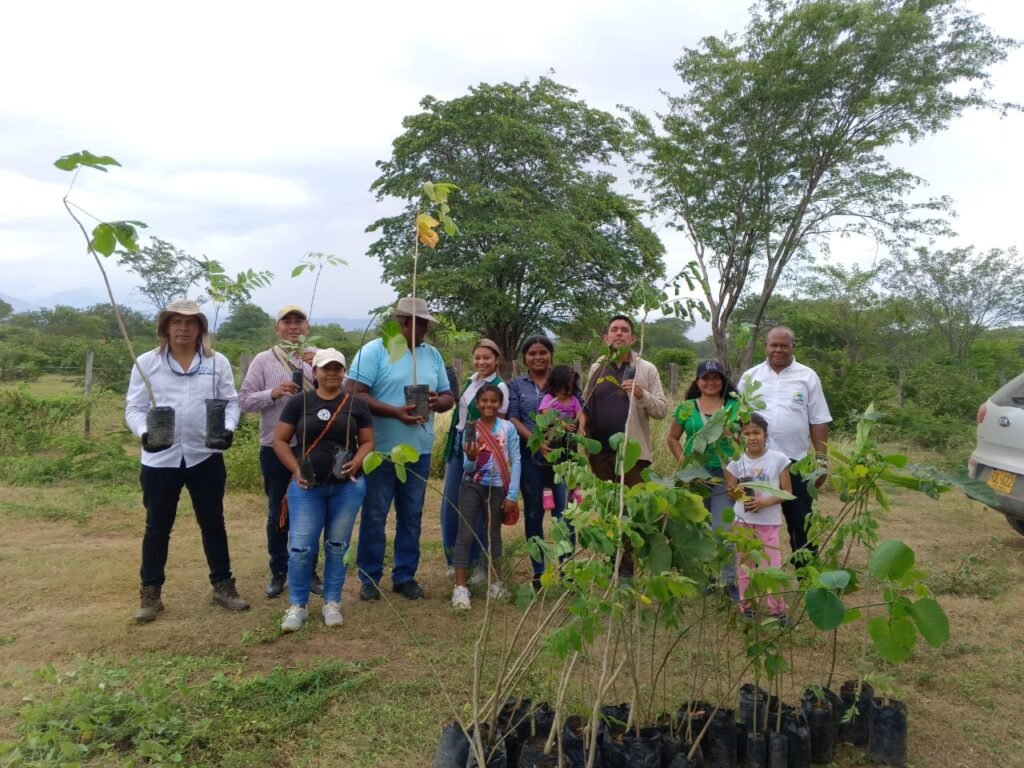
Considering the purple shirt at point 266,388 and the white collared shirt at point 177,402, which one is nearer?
the white collared shirt at point 177,402

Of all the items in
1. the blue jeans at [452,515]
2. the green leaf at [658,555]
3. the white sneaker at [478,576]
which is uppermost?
the green leaf at [658,555]

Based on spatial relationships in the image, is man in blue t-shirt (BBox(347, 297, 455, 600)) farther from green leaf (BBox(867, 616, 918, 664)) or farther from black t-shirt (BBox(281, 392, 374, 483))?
green leaf (BBox(867, 616, 918, 664))

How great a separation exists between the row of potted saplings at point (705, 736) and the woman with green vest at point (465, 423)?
5.62 ft

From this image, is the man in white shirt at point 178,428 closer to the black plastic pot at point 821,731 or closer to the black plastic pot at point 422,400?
the black plastic pot at point 422,400

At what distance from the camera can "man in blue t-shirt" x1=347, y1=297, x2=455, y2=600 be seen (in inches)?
143

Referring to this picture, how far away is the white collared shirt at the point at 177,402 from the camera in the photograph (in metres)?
3.37

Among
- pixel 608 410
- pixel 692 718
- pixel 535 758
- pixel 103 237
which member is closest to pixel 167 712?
pixel 535 758

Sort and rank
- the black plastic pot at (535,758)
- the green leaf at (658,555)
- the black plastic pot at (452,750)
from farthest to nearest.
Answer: the black plastic pot at (452,750) → the black plastic pot at (535,758) → the green leaf at (658,555)

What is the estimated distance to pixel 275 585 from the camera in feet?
12.7

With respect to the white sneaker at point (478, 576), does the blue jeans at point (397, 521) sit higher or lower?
higher

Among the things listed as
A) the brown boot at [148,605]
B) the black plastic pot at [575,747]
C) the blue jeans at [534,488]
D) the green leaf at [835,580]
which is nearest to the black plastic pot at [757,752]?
the black plastic pot at [575,747]

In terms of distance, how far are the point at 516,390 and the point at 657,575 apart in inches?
95.3

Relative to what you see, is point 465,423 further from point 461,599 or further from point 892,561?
point 892,561

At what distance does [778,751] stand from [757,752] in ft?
0.22
